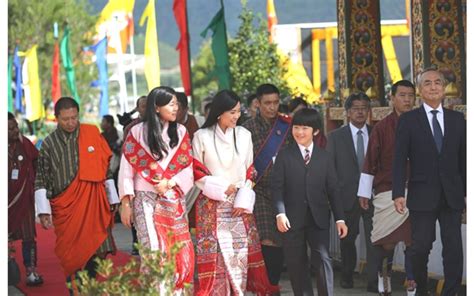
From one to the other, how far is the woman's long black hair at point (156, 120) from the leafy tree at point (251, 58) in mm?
25790

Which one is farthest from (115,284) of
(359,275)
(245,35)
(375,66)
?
(245,35)

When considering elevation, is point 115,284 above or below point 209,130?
below

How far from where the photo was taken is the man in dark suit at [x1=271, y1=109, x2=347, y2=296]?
347 inches

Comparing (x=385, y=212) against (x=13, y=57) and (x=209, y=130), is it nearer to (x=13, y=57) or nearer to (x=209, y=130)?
(x=209, y=130)

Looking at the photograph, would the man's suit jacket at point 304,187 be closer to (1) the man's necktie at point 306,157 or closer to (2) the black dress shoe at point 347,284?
(1) the man's necktie at point 306,157

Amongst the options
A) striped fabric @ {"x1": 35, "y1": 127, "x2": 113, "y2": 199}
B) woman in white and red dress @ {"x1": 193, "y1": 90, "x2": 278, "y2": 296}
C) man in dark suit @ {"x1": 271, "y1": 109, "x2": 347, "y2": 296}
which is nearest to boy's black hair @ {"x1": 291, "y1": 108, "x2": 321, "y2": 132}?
man in dark suit @ {"x1": 271, "y1": 109, "x2": 347, "y2": 296}

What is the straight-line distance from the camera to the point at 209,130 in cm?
912

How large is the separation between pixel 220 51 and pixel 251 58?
17.0m

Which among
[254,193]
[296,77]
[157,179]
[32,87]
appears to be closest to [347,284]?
[254,193]

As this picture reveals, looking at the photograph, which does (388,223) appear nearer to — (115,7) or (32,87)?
(115,7)

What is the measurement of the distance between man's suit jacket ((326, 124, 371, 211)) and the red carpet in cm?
259

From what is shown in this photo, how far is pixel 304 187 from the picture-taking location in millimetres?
8859

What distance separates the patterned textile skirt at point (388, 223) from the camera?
395 inches
